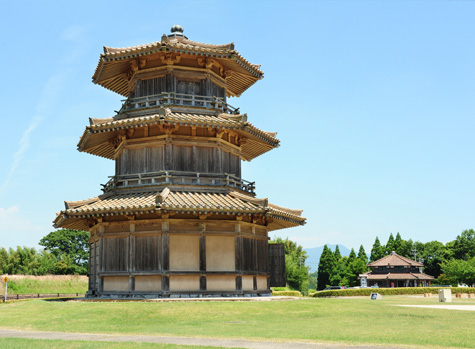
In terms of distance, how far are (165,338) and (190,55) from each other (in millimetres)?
19762

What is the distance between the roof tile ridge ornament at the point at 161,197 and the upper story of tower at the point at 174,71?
5350mm

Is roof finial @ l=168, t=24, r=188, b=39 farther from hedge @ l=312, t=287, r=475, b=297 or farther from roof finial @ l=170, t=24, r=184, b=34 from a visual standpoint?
hedge @ l=312, t=287, r=475, b=297

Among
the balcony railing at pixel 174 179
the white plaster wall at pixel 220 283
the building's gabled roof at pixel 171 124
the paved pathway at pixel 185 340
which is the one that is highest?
the building's gabled roof at pixel 171 124

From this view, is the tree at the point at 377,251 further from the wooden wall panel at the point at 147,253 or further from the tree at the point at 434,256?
the wooden wall panel at the point at 147,253

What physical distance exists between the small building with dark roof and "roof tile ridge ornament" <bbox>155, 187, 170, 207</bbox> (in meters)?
84.1

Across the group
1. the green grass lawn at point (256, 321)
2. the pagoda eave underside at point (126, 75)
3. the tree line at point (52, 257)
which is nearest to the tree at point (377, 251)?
the tree line at point (52, 257)

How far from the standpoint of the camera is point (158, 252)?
87.0 feet

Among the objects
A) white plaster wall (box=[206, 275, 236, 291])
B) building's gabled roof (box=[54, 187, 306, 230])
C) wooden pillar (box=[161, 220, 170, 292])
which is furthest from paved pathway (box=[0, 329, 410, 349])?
white plaster wall (box=[206, 275, 236, 291])

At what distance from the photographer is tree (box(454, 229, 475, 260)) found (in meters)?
112

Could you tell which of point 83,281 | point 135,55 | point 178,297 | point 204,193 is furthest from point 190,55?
point 83,281

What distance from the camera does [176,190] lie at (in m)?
27.8

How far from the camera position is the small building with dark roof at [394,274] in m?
102

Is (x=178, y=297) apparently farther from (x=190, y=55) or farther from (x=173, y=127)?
(x=190, y=55)

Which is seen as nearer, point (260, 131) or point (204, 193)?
point (204, 193)
